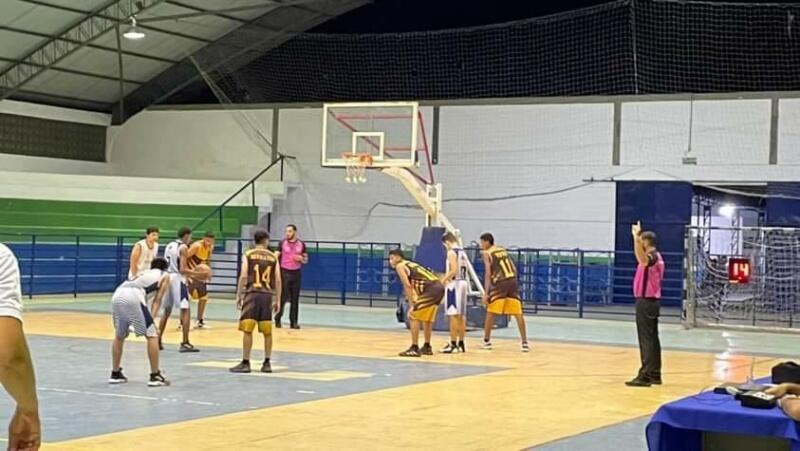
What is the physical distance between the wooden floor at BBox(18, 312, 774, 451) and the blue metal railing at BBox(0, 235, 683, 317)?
967 centimetres

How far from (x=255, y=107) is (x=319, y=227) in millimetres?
4299

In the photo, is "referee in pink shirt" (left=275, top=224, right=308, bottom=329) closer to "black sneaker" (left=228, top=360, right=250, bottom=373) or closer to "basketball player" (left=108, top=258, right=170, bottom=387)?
"black sneaker" (left=228, top=360, right=250, bottom=373)

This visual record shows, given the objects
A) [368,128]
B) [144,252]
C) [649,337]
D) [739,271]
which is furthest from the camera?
[368,128]

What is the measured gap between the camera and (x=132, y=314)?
41.6 feet

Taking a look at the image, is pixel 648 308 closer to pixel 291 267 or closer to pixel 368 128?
pixel 291 267

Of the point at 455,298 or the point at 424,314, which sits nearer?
the point at 424,314

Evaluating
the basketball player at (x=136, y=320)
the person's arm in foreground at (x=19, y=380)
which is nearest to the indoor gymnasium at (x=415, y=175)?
the basketball player at (x=136, y=320)

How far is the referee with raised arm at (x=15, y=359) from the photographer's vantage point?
313 centimetres

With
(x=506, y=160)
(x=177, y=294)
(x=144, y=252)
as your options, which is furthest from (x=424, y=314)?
(x=506, y=160)

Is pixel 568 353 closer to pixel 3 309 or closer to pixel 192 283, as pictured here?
pixel 192 283

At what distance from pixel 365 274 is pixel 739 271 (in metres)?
10.9

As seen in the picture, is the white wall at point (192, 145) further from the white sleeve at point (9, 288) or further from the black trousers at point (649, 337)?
the white sleeve at point (9, 288)

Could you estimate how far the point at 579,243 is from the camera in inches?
1238

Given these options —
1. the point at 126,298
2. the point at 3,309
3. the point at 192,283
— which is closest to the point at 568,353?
the point at 192,283
